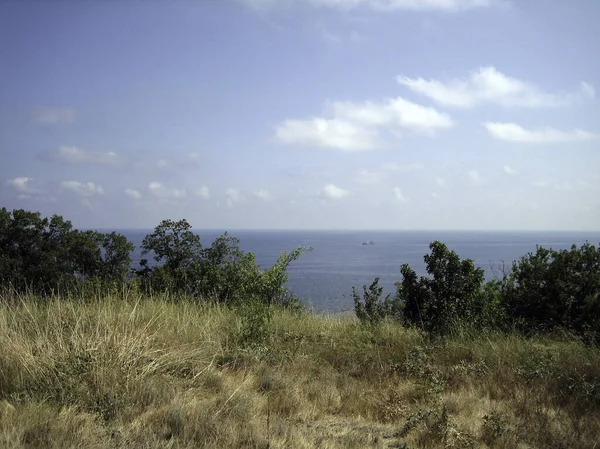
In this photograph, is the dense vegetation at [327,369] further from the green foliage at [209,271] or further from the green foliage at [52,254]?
the green foliage at [52,254]

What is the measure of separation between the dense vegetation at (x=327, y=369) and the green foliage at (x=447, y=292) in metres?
0.03

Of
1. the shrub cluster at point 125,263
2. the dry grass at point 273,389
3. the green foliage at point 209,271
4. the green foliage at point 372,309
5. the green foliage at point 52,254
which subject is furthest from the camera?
the green foliage at point 52,254

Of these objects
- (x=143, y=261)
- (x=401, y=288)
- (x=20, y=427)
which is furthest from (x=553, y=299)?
(x=143, y=261)

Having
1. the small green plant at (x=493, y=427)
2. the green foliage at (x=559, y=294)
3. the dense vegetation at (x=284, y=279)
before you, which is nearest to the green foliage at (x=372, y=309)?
the dense vegetation at (x=284, y=279)

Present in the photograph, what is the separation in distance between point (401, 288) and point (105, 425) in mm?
6154

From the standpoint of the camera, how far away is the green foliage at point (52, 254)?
43.5 feet

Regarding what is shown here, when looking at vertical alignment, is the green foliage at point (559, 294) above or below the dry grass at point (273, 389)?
above

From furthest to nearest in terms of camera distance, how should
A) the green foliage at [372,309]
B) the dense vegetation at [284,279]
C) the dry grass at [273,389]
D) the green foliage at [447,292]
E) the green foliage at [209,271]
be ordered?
the green foliage at [209,271], the green foliage at [372,309], the dense vegetation at [284,279], the green foliage at [447,292], the dry grass at [273,389]

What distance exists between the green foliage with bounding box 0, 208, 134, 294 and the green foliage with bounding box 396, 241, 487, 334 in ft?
29.0

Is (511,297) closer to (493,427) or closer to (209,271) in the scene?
(493,427)

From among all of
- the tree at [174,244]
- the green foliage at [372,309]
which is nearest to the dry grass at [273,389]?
the green foliage at [372,309]

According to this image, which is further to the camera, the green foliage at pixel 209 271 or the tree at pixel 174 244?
the tree at pixel 174 244

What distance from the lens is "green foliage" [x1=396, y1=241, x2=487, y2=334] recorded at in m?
8.48

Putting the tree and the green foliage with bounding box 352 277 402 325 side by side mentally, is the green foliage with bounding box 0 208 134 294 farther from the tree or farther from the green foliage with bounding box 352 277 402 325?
the green foliage with bounding box 352 277 402 325
